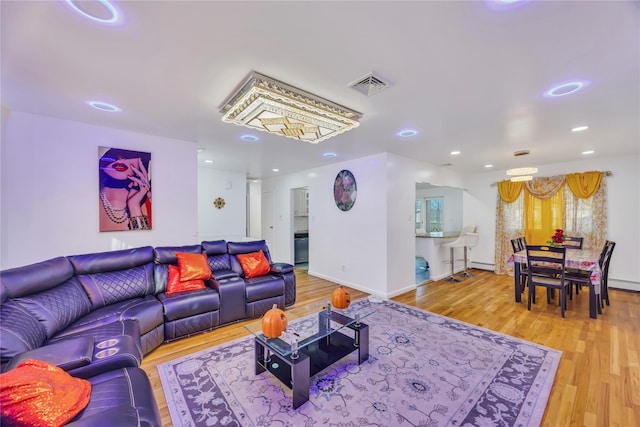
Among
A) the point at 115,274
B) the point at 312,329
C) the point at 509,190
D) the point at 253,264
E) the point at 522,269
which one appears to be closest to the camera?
the point at 312,329

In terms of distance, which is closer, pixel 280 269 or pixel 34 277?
pixel 34 277

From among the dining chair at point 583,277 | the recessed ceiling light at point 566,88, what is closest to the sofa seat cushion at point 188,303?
the recessed ceiling light at point 566,88

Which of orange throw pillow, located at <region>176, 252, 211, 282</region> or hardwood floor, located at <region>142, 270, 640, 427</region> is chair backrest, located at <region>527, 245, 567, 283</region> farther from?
orange throw pillow, located at <region>176, 252, 211, 282</region>

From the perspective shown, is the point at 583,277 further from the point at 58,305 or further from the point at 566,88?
the point at 58,305

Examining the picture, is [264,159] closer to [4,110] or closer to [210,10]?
[4,110]

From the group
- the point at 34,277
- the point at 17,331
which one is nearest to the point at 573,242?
the point at 17,331

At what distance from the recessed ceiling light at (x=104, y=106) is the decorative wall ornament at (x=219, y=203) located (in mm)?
3292

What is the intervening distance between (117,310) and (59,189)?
1.57 metres

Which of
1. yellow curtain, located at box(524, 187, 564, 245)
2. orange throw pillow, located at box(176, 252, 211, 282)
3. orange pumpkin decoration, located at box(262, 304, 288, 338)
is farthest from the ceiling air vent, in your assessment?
yellow curtain, located at box(524, 187, 564, 245)

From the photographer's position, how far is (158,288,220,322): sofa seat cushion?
8.74 ft

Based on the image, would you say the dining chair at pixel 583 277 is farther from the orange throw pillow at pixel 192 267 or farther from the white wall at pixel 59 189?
the white wall at pixel 59 189

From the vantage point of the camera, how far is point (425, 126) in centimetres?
295

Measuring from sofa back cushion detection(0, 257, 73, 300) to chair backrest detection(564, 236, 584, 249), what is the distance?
7.22m

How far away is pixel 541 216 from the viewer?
17.8 ft
